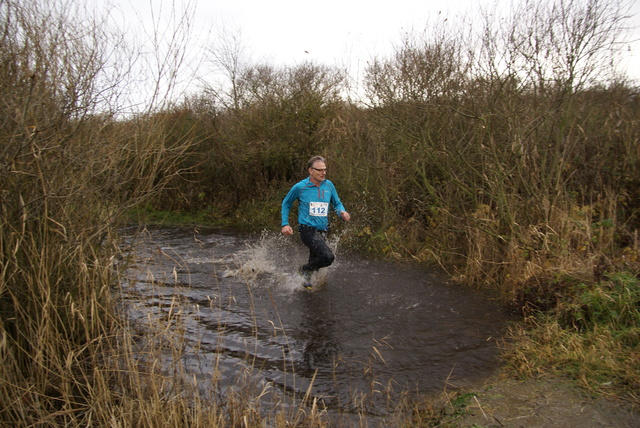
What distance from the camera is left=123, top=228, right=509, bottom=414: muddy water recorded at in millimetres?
4406

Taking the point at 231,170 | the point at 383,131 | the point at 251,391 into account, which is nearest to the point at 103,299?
the point at 251,391

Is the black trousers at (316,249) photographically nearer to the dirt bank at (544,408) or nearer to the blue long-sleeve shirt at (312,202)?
the blue long-sleeve shirt at (312,202)

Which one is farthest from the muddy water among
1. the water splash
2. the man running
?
the man running

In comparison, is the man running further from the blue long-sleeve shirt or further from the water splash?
the water splash

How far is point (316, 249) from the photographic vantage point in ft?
24.1

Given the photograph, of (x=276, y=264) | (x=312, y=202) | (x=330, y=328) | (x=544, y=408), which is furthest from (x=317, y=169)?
(x=544, y=408)

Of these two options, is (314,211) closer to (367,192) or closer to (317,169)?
(317,169)

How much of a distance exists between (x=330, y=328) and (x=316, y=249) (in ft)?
5.46

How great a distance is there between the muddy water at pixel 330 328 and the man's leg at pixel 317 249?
46cm

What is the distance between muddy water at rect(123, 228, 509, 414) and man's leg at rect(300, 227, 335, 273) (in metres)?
0.46

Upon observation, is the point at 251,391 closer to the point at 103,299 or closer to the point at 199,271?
the point at 103,299

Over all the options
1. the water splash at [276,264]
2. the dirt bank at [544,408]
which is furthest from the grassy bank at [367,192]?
the water splash at [276,264]

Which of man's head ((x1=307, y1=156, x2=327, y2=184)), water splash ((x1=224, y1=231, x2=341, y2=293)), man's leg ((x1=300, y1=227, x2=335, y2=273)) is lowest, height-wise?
water splash ((x1=224, y1=231, x2=341, y2=293))

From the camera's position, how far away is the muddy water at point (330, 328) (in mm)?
4406
